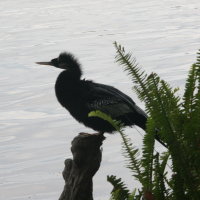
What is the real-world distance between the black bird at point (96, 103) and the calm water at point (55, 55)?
2.21 metres

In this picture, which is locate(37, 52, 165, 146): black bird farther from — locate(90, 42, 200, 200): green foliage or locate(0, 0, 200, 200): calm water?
locate(90, 42, 200, 200): green foliage

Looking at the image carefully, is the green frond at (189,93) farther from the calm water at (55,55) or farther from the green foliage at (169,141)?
the calm water at (55,55)

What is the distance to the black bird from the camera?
730 centimetres

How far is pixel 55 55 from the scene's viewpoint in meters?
17.5

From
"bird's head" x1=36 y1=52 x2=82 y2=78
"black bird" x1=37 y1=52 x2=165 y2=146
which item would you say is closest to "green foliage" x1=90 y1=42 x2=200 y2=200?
"black bird" x1=37 y1=52 x2=165 y2=146

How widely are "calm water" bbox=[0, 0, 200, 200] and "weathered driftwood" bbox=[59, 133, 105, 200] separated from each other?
132 inches

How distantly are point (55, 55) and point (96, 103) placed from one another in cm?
1016

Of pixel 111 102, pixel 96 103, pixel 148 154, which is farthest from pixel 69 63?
pixel 148 154

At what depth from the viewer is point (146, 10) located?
2572cm

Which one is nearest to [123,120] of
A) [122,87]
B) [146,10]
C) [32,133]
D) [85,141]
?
[85,141]

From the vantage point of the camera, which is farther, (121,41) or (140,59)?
(121,41)

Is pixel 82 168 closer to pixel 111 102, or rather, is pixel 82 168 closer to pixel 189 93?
pixel 111 102

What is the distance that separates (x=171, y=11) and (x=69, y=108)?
1795 cm

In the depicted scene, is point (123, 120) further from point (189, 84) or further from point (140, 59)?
point (140, 59)
